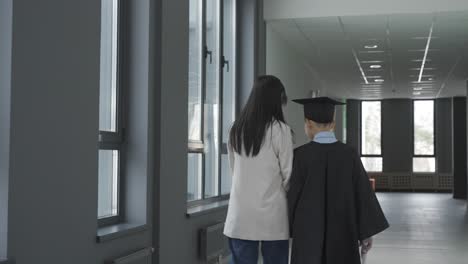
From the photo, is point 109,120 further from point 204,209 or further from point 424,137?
point 424,137

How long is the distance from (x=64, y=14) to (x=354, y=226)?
5.58ft

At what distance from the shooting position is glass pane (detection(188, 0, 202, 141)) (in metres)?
5.62

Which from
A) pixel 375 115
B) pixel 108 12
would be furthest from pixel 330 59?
pixel 375 115

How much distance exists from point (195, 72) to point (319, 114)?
9.27ft

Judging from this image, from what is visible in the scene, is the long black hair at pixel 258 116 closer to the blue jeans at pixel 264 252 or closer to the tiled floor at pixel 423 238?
the blue jeans at pixel 264 252

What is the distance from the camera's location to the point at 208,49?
6.20m

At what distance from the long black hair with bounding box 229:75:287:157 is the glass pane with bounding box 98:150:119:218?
3.83 ft

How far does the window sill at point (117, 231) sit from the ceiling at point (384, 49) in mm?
4581

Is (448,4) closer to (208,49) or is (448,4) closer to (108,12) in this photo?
(208,49)

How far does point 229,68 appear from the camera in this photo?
7.03 meters

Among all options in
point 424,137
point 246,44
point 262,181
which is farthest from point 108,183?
point 424,137

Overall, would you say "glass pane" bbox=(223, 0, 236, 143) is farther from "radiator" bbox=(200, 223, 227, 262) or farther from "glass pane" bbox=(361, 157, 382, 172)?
"glass pane" bbox=(361, 157, 382, 172)

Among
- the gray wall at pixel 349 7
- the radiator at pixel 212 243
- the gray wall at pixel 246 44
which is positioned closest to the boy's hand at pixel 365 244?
the radiator at pixel 212 243

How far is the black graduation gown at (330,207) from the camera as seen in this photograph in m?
2.94
